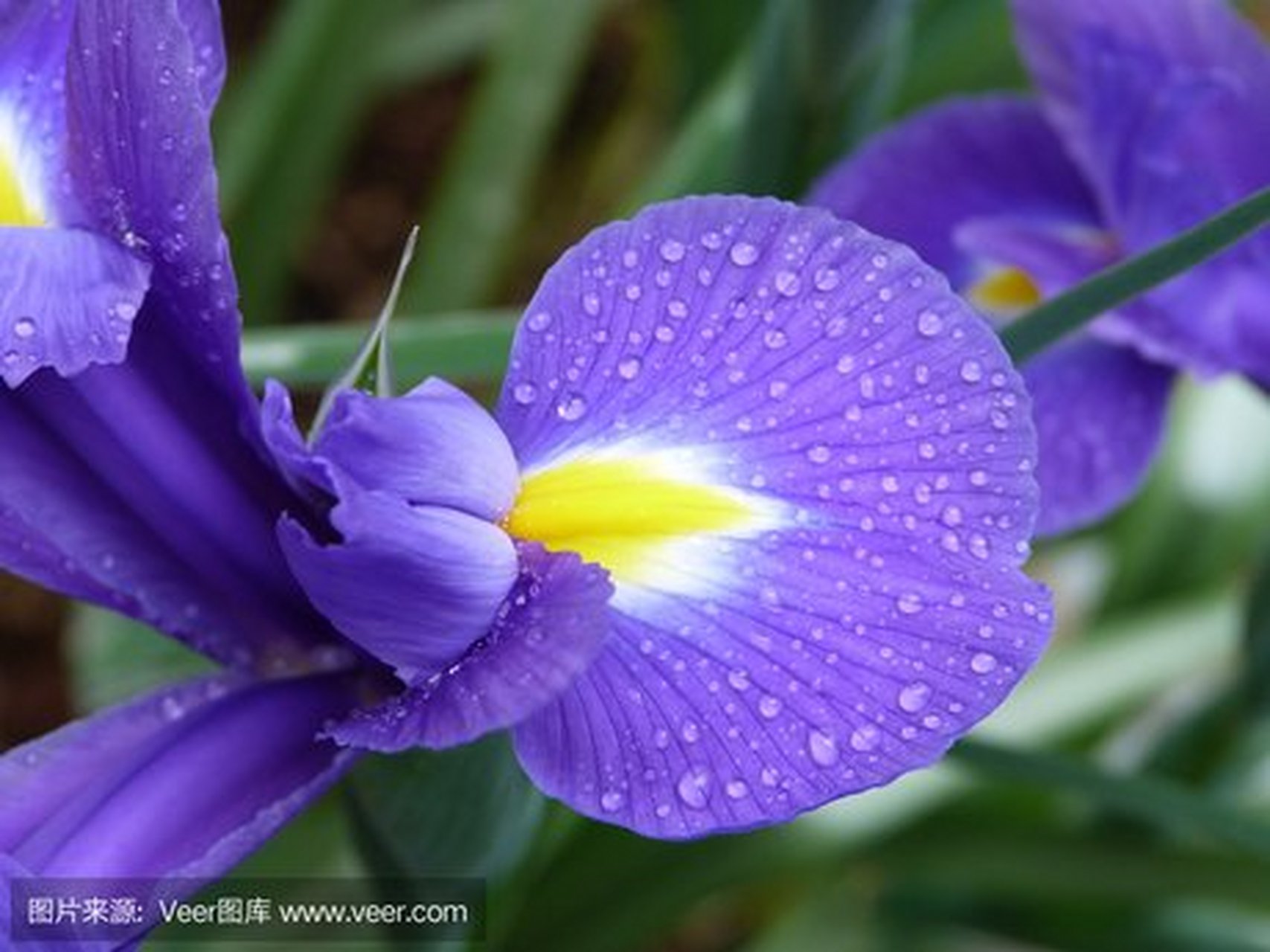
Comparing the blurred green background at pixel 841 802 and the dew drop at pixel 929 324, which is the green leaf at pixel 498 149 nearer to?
the blurred green background at pixel 841 802

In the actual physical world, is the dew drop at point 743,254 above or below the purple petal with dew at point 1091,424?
above

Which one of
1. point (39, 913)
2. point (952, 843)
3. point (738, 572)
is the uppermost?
point (738, 572)

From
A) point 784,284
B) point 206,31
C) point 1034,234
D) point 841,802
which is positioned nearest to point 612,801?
point 784,284

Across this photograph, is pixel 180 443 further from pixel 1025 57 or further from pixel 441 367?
pixel 1025 57

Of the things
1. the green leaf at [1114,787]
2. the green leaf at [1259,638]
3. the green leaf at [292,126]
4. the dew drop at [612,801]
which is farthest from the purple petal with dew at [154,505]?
the green leaf at [292,126]

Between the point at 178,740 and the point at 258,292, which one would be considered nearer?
the point at 178,740

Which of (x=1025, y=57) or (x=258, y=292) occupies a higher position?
(x=1025, y=57)

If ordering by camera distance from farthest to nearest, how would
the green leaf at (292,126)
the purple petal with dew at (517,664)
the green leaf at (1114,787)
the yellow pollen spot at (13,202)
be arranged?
1. the green leaf at (292,126)
2. the green leaf at (1114,787)
3. the yellow pollen spot at (13,202)
4. the purple petal with dew at (517,664)

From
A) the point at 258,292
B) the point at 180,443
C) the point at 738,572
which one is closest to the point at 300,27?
the point at 258,292
